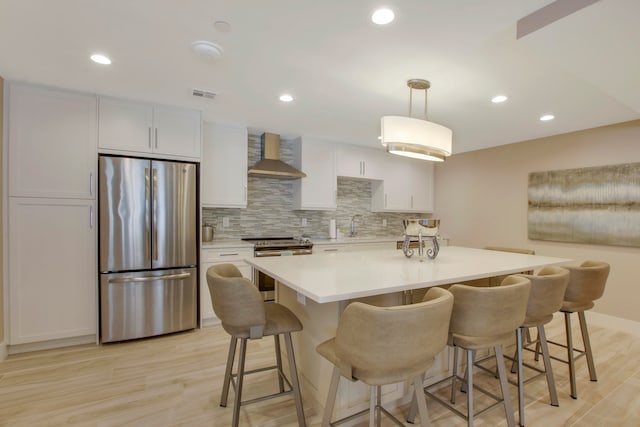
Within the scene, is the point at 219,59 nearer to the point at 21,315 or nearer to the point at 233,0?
the point at 233,0

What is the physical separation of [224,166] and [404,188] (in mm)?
3044

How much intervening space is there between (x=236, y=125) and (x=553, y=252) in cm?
441

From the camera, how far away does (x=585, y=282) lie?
7.07 feet

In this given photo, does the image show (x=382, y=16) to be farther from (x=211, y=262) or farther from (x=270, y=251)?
(x=211, y=262)

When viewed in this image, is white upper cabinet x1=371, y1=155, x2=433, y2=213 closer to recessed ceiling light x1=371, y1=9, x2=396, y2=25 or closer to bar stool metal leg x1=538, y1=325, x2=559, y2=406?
bar stool metal leg x1=538, y1=325, x2=559, y2=406

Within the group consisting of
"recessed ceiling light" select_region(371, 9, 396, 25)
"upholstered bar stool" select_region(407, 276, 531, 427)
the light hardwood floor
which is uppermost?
"recessed ceiling light" select_region(371, 9, 396, 25)

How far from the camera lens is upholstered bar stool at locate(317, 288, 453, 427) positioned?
44.8 inches

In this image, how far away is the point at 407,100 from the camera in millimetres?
2863

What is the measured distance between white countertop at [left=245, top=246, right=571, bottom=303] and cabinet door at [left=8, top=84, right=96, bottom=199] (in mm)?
1970

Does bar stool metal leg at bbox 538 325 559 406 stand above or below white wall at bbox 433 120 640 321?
below

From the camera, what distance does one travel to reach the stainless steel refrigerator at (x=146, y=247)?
2.81 metres

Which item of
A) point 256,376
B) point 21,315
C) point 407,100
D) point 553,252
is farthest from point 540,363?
point 21,315

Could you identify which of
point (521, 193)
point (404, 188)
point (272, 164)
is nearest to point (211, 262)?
point (272, 164)

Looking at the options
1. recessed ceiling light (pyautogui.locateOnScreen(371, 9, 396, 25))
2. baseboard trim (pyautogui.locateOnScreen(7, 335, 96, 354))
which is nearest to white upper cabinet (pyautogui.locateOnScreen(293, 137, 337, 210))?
recessed ceiling light (pyautogui.locateOnScreen(371, 9, 396, 25))
